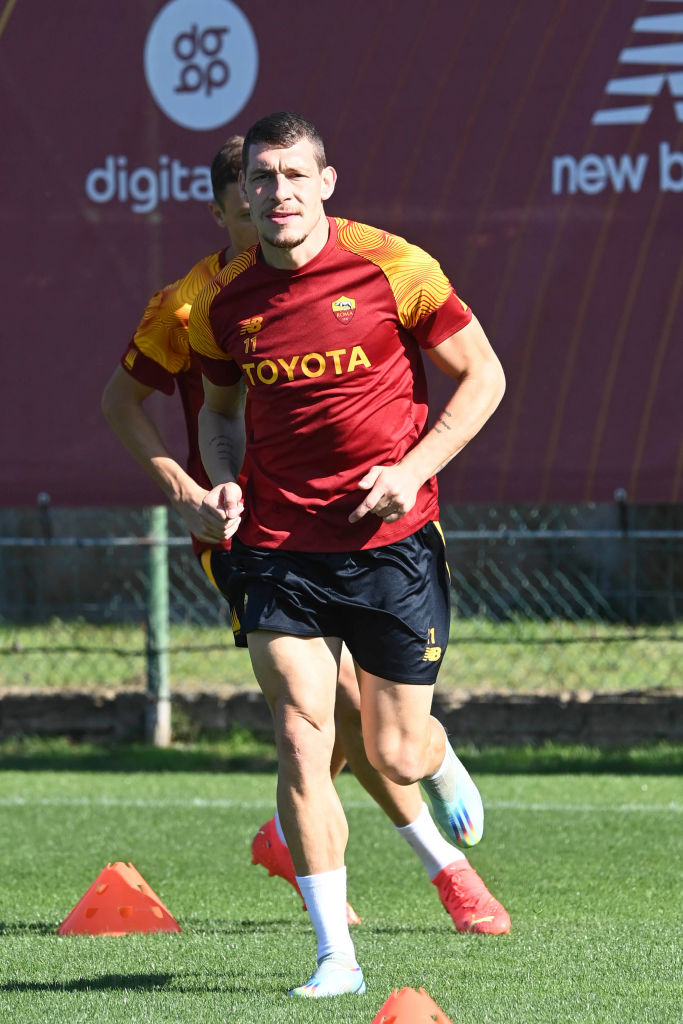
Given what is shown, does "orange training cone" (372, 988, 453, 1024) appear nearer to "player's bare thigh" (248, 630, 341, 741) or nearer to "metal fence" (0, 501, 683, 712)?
"player's bare thigh" (248, 630, 341, 741)

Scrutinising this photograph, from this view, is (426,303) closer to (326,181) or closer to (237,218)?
(326,181)

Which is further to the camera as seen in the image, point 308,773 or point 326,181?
point 326,181

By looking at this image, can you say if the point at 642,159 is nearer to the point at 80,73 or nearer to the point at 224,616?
the point at 80,73

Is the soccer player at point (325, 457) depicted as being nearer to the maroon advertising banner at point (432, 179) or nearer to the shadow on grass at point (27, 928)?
the shadow on grass at point (27, 928)

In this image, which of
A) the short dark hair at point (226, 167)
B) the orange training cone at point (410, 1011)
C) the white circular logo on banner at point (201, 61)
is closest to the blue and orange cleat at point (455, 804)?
the orange training cone at point (410, 1011)

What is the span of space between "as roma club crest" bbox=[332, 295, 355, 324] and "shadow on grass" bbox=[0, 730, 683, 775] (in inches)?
175

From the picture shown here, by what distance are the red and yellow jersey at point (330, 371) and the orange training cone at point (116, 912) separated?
1201 mm

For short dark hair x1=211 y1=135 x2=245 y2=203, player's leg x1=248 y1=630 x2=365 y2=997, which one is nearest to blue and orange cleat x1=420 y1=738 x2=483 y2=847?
player's leg x1=248 y1=630 x2=365 y2=997

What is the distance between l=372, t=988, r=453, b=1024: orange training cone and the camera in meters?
2.99

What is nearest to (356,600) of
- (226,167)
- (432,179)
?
(226,167)

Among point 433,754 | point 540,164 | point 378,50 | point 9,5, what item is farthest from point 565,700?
point 9,5

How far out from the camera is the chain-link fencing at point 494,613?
8.71 metres

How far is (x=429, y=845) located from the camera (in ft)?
14.8

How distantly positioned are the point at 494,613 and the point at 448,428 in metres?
5.83
